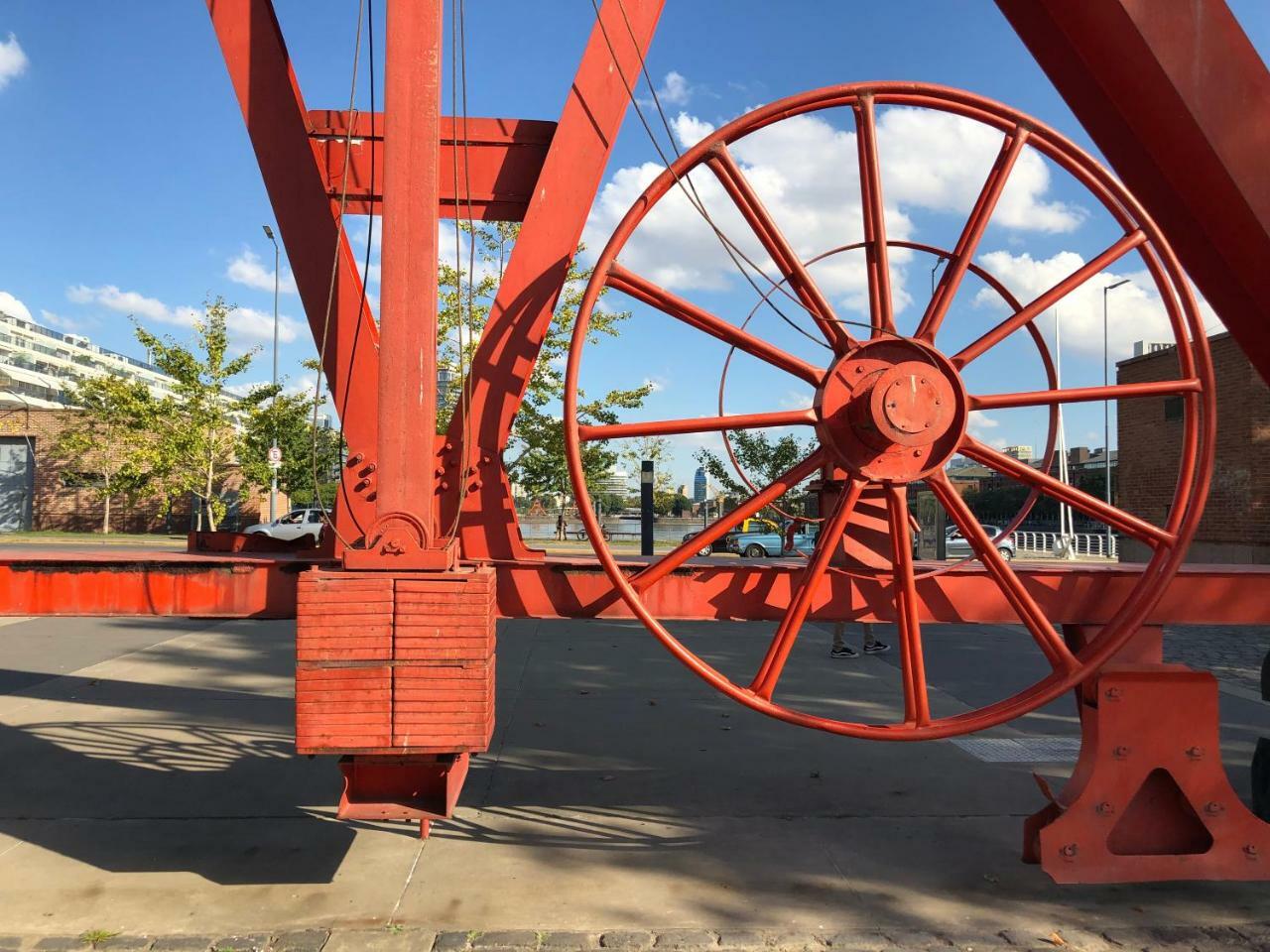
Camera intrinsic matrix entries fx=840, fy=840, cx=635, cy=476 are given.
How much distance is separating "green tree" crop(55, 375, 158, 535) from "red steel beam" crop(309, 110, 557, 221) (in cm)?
2652

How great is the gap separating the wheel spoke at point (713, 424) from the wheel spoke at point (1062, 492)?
64 centimetres

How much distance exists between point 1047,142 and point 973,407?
1.06 m

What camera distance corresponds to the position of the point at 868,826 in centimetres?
440

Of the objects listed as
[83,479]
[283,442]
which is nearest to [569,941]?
[283,442]

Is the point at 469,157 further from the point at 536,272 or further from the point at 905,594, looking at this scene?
the point at 905,594

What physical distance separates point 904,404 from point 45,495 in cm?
3858

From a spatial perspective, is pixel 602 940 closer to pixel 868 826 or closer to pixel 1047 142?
pixel 868 826

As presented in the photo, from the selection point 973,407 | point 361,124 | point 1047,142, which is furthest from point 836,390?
point 361,124

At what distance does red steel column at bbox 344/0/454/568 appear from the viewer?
2.92m

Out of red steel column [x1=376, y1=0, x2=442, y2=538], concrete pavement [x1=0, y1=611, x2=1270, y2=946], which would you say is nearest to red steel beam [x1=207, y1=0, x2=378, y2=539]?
red steel column [x1=376, y1=0, x2=442, y2=538]

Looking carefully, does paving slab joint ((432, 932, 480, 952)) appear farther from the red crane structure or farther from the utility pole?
the utility pole

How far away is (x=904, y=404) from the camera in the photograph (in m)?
3.16

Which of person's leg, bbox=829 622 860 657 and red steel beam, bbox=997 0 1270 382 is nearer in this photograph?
red steel beam, bbox=997 0 1270 382

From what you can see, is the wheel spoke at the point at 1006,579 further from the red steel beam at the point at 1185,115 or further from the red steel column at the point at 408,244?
the red steel column at the point at 408,244
